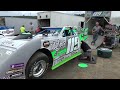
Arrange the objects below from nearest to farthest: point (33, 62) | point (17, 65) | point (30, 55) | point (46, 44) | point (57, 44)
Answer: point (17, 65) → point (30, 55) → point (33, 62) → point (46, 44) → point (57, 44)

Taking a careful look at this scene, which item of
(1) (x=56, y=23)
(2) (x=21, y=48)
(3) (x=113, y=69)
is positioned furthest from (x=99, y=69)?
(1) (x=56, y=23)

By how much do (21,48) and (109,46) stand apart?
7.14 metres

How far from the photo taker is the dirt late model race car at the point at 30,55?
288 cm

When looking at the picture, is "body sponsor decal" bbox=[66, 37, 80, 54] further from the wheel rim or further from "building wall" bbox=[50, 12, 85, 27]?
"building wall" bbox=[50, 12, 85, 27]

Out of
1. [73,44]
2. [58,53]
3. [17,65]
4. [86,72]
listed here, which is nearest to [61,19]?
[73,44]

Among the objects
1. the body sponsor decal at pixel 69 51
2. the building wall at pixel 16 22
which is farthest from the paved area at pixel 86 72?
the building wall at pixel 16 22

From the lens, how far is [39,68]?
3703 mm

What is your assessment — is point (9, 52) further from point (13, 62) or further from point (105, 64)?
point (105, 64)

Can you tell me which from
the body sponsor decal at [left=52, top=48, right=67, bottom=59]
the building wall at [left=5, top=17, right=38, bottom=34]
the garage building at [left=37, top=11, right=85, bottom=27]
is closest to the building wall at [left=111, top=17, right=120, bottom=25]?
the garage building at [left=37, top=11, right=85, bottom=27]

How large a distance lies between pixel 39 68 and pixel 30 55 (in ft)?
2.27

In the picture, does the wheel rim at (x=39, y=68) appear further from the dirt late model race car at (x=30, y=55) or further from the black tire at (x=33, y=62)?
the black tire at (x=33, y=62)

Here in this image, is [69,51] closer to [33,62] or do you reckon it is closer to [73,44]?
[73,44]
